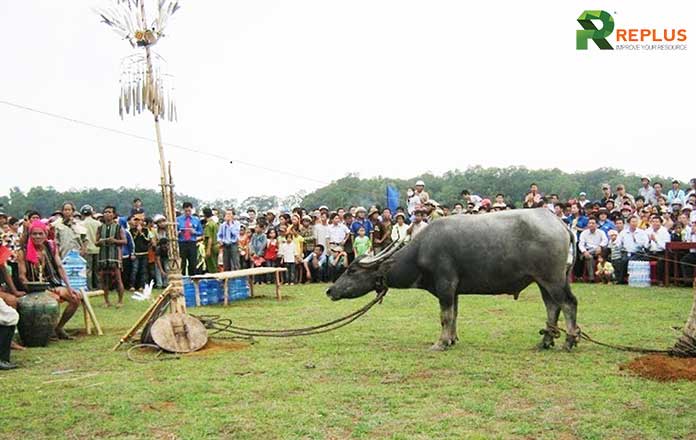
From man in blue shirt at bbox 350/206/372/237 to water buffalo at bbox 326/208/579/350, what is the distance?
32.8 ft

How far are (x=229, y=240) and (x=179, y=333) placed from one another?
9.41 m

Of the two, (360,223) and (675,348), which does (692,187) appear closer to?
(360,223)

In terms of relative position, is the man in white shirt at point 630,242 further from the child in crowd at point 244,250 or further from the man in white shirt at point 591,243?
the child in crowd at point 244,250

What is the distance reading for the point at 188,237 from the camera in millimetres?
17641

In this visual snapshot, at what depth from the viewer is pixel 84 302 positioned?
422 inches

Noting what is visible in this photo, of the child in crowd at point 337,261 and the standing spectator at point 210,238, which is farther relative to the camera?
the child in crowd at point 337,261

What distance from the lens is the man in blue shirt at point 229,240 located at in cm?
1836

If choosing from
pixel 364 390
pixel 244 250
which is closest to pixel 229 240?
pixel 244 250

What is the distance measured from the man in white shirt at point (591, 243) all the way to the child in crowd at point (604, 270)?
182 millimetres

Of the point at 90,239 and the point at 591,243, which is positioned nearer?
the point at 90,239

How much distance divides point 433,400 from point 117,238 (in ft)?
31.7

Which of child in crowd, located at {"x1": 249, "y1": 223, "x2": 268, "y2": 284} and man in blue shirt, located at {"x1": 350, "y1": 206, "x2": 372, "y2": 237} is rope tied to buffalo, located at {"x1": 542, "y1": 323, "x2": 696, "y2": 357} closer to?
man in blue shirt, located at {"x1": 350, "y1": 206, "x2": 372, "y2": 237}

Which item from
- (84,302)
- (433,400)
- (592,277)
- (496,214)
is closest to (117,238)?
(84,302)

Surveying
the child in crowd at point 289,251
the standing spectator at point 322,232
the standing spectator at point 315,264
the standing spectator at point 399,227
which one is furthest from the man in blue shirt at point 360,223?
the child in crowd at point 289,251
